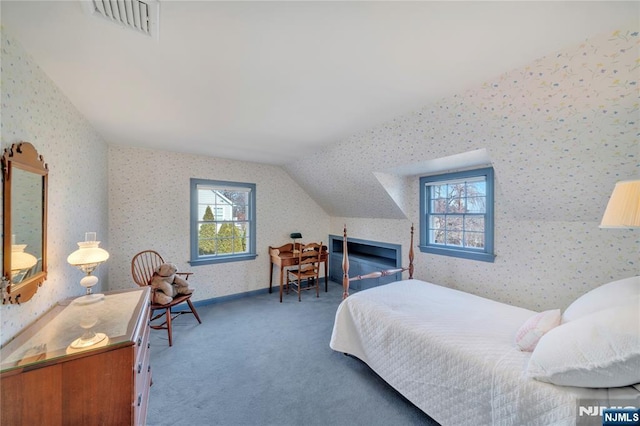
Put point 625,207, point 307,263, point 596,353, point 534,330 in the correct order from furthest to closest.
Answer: point 307,263 < point 534,330 < point 625,207 < point 596,353

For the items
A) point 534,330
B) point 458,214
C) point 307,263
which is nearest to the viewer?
point 534,330

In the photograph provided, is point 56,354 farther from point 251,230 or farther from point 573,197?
point 573,197

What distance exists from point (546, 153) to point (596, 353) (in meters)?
1.48

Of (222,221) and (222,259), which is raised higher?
(222,221)

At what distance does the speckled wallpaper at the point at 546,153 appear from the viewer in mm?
1429

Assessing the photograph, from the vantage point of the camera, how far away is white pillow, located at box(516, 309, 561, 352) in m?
1.43

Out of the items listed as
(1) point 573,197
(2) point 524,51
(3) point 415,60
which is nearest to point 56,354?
(3) point 415,60

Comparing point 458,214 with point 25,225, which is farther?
point 458,214

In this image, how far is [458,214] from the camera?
312cm

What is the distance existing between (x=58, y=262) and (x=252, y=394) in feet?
5.80

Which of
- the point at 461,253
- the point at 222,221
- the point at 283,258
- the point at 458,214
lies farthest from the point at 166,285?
the point at 458,214

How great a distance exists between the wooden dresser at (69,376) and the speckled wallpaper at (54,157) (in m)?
0.17

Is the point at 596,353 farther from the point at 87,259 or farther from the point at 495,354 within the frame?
the point at 87,259

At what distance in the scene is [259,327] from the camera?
3078 mm
